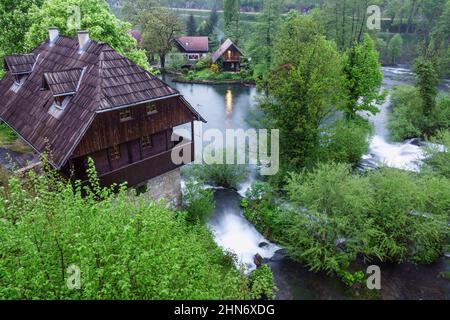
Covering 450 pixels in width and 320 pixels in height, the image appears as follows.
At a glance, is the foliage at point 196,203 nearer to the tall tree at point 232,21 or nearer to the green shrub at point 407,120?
the green shrub at point 407,120

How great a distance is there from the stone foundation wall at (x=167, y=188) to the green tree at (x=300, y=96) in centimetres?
772

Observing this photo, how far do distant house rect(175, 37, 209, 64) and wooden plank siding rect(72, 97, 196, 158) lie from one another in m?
50.8

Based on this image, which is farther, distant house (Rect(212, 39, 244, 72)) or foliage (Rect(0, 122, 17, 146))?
distant house (Rect(212, 39, 244, 72))

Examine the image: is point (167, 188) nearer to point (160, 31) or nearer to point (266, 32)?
point (266, 32)

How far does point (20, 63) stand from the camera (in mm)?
21344

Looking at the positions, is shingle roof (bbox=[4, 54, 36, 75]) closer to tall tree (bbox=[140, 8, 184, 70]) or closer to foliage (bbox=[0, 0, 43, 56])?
foliage (bbox=[0, 0, 43, 56])

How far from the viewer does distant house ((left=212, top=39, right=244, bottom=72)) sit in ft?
203

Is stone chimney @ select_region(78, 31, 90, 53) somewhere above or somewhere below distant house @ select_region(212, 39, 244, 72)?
above

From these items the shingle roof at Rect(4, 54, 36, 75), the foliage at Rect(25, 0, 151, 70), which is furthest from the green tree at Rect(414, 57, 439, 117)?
the shingle roof at Rect(4, 54, 36, 75)

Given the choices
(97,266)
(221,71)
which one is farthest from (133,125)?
(221,71)

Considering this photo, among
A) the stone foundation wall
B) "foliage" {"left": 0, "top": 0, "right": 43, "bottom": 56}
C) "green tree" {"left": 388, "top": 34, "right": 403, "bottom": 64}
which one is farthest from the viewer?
"green tree" {"left": 388, "top": 34, "right": 403, "bottom": 64}

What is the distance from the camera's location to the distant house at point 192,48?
6869 cm

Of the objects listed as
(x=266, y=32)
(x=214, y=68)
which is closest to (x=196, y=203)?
(x=266, y=32)

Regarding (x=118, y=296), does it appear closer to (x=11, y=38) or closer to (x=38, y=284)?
(x=38, y=284)
